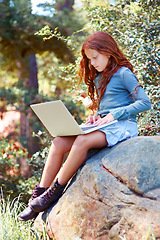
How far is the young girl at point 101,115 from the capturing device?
2.55m

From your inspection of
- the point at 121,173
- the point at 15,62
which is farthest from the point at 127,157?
the point at 15,62

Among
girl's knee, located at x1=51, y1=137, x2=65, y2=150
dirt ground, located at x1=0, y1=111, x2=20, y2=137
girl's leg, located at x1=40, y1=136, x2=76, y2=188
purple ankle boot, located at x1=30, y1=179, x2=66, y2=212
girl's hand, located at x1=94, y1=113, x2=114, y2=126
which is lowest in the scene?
dirt ground, located at x1=0, y1=111, x2=20, y2=137

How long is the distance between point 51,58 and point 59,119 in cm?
593

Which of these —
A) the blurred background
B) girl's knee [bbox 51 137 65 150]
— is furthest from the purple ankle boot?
the blurred background

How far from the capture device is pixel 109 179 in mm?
2305

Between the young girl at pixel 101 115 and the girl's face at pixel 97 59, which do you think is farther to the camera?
the girl's face at pixel 97 59

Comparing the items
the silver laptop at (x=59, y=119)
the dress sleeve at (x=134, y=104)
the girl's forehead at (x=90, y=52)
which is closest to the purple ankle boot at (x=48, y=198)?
the silver laptop at (x=59, y=119)

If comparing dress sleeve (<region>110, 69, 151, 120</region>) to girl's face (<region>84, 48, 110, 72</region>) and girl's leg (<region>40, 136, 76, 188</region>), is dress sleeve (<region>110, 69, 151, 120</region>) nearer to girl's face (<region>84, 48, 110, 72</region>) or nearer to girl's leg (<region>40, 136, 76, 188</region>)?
girl's face (<region>84, 48, 110, 72</region>)

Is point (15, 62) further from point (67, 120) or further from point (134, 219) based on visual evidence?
point (134, 219)

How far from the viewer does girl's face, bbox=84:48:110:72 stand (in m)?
2.79

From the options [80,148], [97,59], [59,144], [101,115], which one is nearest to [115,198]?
[80,148]

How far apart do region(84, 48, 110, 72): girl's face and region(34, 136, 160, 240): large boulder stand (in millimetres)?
722

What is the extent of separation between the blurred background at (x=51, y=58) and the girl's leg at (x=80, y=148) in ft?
2.40

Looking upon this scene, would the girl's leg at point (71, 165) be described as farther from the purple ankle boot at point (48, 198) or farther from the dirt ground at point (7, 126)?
the dirt ground at point (7, 126)
